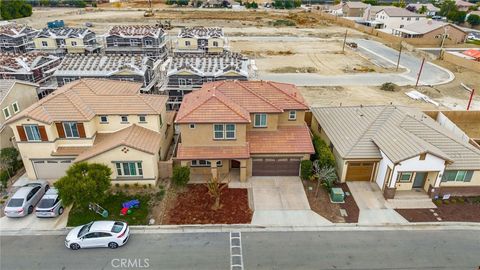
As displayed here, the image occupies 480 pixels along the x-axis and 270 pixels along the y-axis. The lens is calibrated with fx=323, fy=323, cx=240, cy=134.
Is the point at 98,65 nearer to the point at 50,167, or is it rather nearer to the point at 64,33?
the point at 50,167

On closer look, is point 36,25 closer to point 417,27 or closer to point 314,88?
point 314,88

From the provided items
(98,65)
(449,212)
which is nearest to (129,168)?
(98,65)

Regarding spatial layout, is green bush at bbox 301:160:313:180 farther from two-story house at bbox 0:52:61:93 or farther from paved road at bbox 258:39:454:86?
two-story house at bbox 0:52:61:93

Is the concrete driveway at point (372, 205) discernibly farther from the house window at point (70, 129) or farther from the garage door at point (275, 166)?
the house window at point (70, 129)

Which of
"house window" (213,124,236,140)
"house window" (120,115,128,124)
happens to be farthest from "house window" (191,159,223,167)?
"house window" (120,115,128,124)

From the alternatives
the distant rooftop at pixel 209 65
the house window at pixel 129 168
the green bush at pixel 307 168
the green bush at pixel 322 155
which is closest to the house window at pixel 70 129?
the house window at pixel 129 168

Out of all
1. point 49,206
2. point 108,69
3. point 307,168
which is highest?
point 108,69
